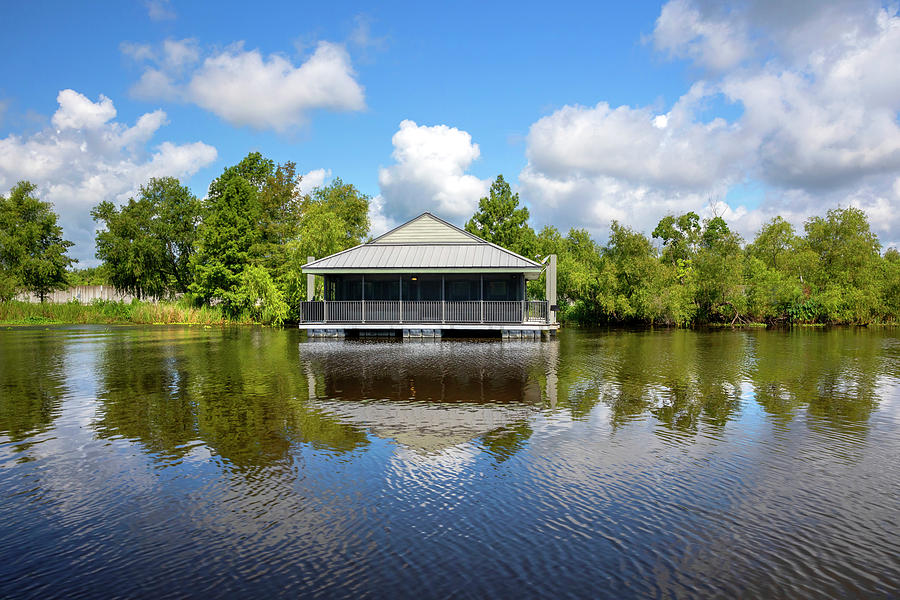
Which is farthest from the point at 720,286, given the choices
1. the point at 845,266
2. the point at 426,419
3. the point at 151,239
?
the point at 151,239

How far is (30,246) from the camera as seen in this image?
47.2 m

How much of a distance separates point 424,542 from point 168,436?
15.8 ft

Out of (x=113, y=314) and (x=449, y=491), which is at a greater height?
(x=113, y=314)

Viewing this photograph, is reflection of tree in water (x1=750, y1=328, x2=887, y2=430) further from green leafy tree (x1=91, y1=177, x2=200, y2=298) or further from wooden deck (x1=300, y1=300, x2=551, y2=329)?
green leafy tree (x1=91, y1=177, x2=200, y2=298)

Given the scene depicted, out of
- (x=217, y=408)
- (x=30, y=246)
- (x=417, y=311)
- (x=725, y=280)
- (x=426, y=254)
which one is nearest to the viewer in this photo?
(x=217, y=408)

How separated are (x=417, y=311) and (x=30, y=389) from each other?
1770 centimetres

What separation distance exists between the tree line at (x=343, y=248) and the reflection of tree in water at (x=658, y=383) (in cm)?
2171

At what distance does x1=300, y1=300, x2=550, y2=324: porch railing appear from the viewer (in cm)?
2711

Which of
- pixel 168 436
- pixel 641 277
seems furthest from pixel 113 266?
pixel 168 436

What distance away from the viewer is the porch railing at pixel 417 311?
88.9 ft

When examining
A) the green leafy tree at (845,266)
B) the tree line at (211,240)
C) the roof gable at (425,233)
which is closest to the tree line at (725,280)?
the green leafy tree at (845,266)

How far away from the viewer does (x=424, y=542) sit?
13.6 ft

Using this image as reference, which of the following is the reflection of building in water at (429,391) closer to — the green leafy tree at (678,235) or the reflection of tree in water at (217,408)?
the reflection of tree in water at (217,408)

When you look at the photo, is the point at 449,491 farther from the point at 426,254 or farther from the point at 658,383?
the point at 426,254
